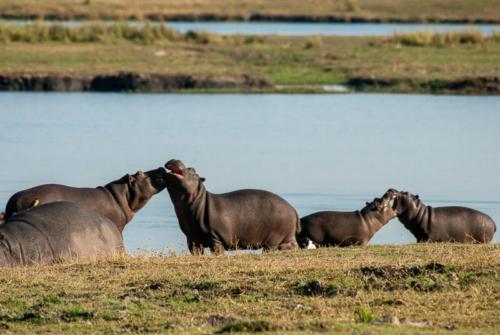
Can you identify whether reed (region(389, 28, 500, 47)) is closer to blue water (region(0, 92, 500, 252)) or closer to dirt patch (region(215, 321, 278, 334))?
blue water (region(0, 92, 500, 252))

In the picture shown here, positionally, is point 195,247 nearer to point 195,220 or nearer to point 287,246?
point 195,220

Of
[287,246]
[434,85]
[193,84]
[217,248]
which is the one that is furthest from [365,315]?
[434,85]

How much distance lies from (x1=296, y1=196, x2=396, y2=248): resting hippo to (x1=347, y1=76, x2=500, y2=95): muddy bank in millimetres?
18689

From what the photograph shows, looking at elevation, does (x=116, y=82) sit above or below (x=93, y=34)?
below

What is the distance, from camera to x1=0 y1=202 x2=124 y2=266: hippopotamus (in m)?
9.30

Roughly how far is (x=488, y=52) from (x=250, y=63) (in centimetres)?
905

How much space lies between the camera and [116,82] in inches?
1173

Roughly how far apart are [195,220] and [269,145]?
1005cm

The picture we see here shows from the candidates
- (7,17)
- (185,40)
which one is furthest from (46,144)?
(7,17)

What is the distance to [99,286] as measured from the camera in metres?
7.98

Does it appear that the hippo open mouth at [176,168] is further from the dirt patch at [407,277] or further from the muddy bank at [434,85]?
the muddy bank at [434,85]

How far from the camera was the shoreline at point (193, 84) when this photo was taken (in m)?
29.8

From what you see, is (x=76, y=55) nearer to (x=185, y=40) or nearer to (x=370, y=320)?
(x=185, y=40)

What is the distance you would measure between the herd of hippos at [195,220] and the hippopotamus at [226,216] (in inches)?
0.4
